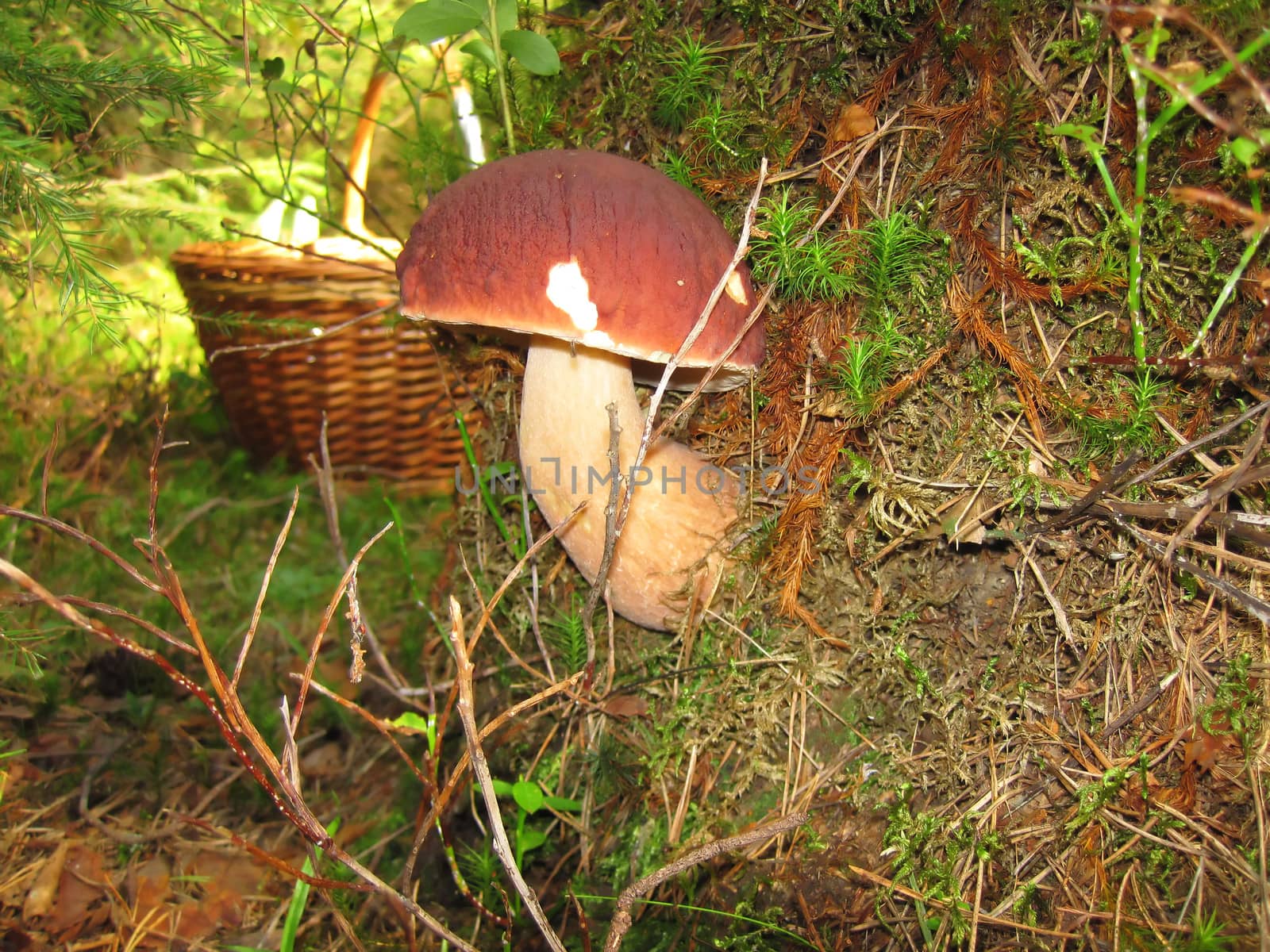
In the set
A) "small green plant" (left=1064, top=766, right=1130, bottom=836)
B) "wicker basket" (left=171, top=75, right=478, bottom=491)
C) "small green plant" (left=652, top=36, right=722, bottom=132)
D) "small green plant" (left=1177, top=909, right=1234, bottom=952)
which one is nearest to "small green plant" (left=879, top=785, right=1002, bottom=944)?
"small green plant" (left=1064, top=766, right=1130, bottom=836)

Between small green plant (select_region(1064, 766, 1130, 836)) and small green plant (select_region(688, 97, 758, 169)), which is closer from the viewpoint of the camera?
small green plant (select_region(1064, 766, 1130, 836))

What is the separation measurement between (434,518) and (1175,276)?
2802mm

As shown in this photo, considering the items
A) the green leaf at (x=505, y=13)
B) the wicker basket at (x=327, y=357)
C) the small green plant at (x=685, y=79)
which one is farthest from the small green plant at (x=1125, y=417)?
the wicker basket at (x=327, y=357)

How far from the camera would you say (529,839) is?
5.32ft

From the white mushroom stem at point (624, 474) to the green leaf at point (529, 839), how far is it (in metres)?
0.54

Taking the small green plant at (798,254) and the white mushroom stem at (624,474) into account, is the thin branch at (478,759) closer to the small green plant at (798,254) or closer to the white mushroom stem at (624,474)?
the white mushroom stem at (624,474)

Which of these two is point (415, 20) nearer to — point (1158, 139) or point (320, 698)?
point (1158, 139)

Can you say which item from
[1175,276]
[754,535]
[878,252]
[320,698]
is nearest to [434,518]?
[320,698]

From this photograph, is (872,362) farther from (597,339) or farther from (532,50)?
(532,50)

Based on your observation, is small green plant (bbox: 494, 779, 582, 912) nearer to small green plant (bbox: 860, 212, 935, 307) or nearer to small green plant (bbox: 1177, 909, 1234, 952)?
small green plant (bbox: 1177, 909, 1234, 952)

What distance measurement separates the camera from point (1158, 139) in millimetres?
1171

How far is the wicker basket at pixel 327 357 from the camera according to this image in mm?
2963

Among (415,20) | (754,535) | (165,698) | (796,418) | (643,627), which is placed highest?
(415,20)

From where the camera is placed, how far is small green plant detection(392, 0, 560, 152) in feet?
4.60
